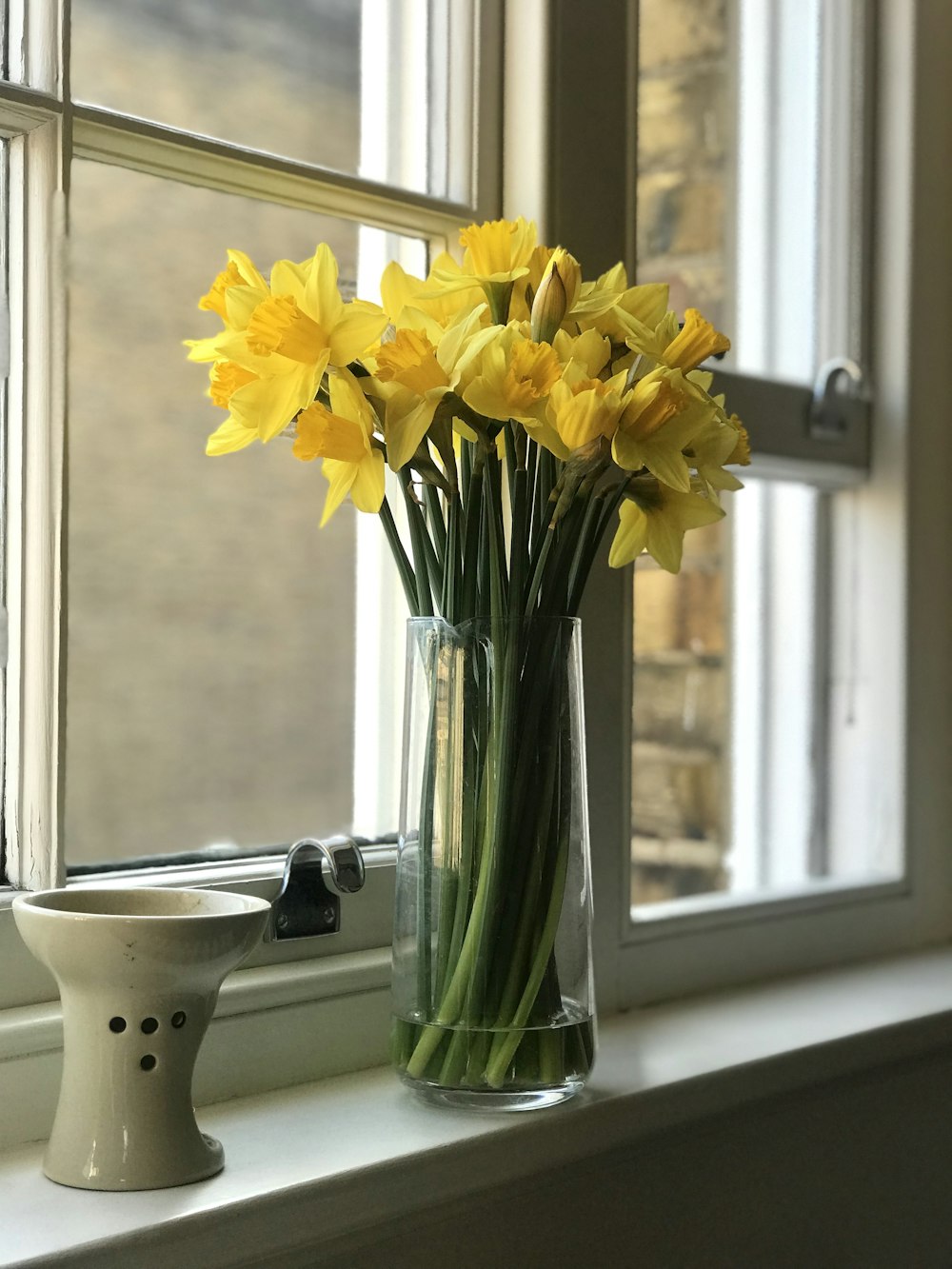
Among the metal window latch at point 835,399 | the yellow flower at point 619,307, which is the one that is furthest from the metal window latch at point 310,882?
the metal window latch at point 835,399

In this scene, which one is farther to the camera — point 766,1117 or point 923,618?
point 923,618

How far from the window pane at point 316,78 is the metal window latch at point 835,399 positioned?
0.51 m

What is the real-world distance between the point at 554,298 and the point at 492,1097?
517 mm

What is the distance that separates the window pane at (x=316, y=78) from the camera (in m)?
1.14

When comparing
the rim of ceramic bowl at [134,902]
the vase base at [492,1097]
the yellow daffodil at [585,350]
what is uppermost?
the yellow daffodil at [585,350]

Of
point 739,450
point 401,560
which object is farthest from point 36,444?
point 739,450

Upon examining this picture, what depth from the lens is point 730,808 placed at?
1633 millimetres

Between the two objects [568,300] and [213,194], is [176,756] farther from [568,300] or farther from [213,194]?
[568,300]

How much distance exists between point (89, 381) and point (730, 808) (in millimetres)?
880

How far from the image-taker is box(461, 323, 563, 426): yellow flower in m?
0.81

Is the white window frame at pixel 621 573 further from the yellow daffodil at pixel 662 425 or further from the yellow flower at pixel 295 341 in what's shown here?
the yellow daffodil at pixel 662 425

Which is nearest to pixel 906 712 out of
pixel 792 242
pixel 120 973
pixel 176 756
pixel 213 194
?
pixel 792 242

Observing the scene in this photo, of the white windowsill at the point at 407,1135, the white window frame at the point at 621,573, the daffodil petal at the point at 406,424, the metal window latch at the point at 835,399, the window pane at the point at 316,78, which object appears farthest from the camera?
the metal window latch at the point at 835,399

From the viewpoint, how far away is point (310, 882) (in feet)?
3.38
